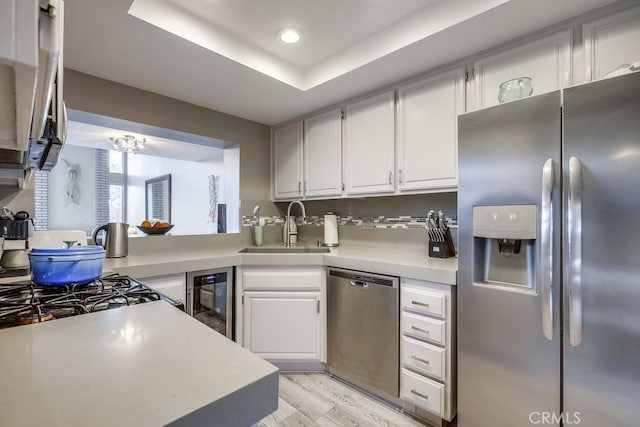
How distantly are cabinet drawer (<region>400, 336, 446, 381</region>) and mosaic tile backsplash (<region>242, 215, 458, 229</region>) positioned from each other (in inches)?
34.3

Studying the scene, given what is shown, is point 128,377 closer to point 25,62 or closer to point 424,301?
point 25,62

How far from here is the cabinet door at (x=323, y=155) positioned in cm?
249

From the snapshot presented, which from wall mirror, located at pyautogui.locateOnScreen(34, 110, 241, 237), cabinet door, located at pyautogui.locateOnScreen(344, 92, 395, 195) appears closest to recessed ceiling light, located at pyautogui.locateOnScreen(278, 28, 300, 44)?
cabinet door, located at pyautogui.locateOnScreen(344, 92, 395, 195)

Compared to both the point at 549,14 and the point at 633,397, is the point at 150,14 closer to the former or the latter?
the point at 549,14

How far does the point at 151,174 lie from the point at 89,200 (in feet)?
3.72

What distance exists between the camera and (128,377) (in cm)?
47

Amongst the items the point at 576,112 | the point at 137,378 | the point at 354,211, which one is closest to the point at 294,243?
the point at 354,211

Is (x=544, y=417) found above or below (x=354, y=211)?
below

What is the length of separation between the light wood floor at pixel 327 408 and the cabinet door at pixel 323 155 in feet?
4.61

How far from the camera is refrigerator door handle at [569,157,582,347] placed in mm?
1140

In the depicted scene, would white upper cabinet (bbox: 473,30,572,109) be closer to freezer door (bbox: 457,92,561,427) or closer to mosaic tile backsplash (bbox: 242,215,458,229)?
freezer door (bbox: 457,92,561,427)

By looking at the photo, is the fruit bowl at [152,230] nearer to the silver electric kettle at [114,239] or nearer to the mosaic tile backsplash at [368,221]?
the silver electric kettle at [114,239]

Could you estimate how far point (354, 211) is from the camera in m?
2.74

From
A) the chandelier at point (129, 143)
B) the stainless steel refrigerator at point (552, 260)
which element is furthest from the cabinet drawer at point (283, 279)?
the chandelier at point (129, 143)
